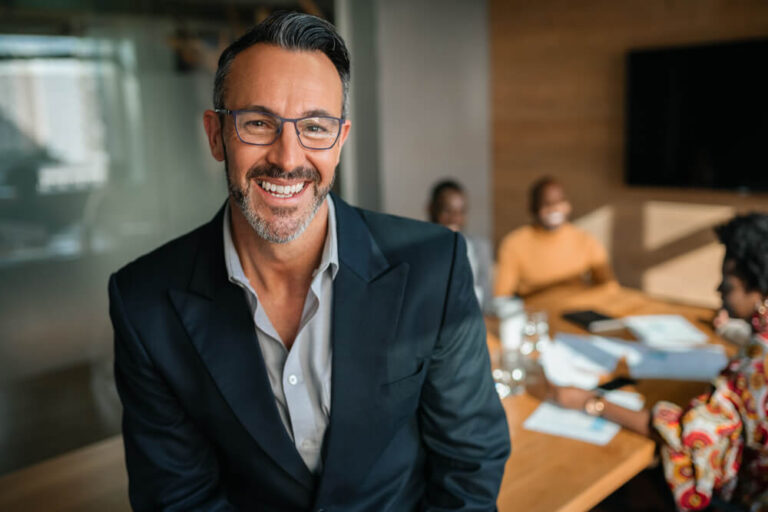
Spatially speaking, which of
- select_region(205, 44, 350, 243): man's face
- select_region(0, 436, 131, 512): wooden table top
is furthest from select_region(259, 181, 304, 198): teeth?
select_region(0, 436, 131, 512): wooden table top

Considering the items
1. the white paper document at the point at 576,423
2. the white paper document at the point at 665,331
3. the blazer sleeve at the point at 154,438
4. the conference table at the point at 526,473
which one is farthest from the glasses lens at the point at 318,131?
the white paper document at the point at 665,331

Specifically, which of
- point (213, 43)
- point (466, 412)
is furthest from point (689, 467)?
point (213, 43)

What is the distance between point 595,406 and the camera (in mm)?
1788

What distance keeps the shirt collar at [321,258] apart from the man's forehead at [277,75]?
0.24 metres

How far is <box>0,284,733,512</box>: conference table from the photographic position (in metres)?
1.48

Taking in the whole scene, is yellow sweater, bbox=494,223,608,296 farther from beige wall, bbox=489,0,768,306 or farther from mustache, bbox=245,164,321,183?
mustache, bbox=245,164,321,183

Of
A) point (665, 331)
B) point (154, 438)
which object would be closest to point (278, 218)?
point (154, 438)

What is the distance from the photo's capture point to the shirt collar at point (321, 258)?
1.19m

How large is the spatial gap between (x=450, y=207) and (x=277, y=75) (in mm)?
2057

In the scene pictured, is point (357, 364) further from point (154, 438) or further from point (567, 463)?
point (567, 463)

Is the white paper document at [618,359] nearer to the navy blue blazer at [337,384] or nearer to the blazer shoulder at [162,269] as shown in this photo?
the navy blue blazer at [337,384]

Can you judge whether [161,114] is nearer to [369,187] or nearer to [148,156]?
[148,156]

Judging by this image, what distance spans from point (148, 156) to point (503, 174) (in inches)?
119

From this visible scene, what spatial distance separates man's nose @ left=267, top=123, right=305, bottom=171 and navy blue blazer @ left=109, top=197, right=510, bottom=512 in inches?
7.7
